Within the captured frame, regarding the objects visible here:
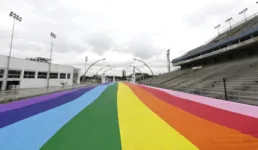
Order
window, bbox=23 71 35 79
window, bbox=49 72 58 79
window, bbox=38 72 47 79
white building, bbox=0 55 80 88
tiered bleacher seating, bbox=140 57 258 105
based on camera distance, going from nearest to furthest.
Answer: tiered bleacher seating, bbox=140 57 258 105 → white building, bbox=0 55 80 88 → window, bbox=23 71 35 79 → window, bbox=38 72 47 79 → window, bbox=49 72 58 79

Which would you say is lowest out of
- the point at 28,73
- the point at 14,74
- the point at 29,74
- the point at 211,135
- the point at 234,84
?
the point at 211,135

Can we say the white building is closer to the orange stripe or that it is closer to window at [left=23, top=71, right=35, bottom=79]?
window at [left=23, top=71, right=35, bottom=79]

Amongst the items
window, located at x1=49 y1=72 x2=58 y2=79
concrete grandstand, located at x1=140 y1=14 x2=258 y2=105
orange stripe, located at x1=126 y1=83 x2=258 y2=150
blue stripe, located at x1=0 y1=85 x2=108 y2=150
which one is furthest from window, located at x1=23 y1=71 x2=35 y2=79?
orange stripe, located at x1=126 y1=83 x2=258 y2=150

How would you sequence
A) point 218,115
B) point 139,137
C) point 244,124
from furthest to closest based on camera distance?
point 218,115
point 244,124
point 139,137

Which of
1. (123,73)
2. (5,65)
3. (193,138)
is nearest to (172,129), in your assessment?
(193,138)

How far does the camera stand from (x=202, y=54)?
3491 cm

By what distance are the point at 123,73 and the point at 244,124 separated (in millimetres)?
100122

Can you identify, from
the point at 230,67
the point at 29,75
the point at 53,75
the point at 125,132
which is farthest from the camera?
the point at 53,75

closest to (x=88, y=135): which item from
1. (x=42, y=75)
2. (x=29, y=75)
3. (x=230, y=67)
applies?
(x=230, y=67)

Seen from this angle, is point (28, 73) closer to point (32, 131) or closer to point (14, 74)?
point (14, 74)

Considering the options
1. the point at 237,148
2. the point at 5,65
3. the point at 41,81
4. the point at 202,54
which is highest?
the point at 202,54

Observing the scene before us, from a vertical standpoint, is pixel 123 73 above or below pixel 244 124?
above

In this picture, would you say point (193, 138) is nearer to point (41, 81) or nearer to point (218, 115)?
point (218, 115)

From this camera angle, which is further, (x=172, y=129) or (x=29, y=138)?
(x=172, y=129)
